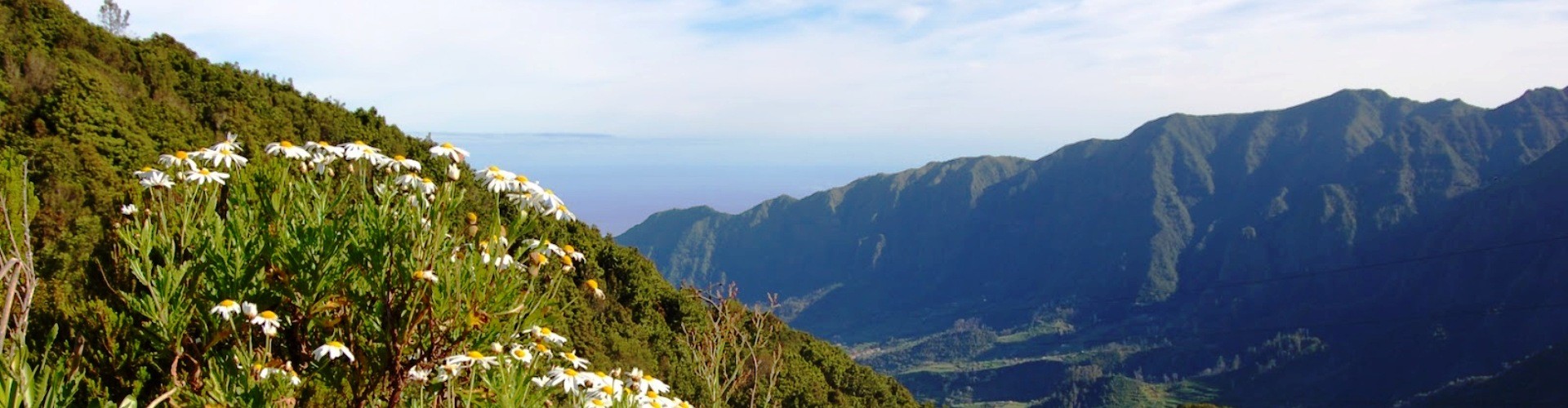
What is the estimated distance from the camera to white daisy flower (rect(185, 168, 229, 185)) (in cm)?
353

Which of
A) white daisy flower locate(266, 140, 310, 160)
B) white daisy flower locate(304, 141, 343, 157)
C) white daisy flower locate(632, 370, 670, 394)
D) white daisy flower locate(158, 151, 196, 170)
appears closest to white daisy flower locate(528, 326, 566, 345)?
white daisy flower locate(632, 370, 670, 394)

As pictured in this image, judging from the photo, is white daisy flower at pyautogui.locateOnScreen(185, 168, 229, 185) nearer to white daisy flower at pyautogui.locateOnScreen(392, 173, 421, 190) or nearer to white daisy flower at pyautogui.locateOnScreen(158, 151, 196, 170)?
white daisy flower at pyautogui.locateOnScreen(158, 151, 196, 170)

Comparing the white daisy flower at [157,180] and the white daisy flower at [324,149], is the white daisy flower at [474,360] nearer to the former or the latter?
the white daisy flower at [324,149]

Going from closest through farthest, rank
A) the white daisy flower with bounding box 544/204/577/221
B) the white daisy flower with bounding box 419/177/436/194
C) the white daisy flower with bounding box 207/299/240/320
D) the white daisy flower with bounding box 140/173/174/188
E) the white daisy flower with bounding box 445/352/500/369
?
the white daisy flower with bounding box 207/299/240/320, the white daisy flower with bounding box 445/352/500/369, the white daisy flower with bounding box 140/173/174/188, the white daisy flower with bounding box 544/204/577/221, the white daisy flower with bounding box 419/177/436/194

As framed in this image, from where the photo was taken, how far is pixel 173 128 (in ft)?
48.4

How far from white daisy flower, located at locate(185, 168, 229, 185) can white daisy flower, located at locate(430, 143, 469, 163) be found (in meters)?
0.81

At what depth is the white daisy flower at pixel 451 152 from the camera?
3.74 m

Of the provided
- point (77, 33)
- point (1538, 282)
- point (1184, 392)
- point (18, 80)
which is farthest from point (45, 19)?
point (1538, 282)

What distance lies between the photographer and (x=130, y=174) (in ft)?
34.6

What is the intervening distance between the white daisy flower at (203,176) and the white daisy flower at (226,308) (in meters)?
0.57

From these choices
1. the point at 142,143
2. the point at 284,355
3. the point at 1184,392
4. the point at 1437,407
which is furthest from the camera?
the point at 1184,392

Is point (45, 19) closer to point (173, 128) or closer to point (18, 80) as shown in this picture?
point (18, 80)

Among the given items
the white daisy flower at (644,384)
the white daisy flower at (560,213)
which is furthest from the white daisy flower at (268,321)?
the white daisy flower at (644,384)

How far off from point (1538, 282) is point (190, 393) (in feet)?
675
